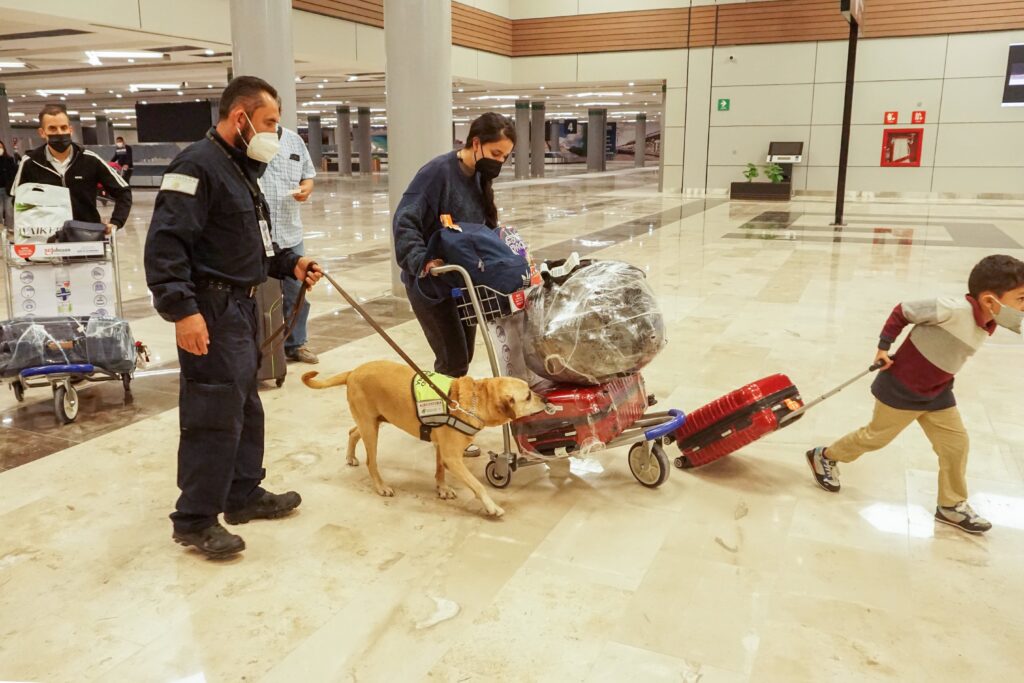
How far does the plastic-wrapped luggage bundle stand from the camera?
4.50 meters

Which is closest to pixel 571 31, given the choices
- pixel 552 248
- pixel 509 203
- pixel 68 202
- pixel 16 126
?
pixel 509 203

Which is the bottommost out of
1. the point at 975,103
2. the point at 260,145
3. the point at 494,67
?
the point at 260,145

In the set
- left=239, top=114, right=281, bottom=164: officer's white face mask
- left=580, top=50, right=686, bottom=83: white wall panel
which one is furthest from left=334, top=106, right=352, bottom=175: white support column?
left=239, top=114, right=281, bottom=164: officer's white face mask

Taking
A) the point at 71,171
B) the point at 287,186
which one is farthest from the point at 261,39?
the point at 71,171

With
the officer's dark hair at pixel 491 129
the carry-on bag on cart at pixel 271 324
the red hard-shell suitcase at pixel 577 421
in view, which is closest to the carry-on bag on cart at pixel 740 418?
the red hard-shell suitcase at pixel 577 421

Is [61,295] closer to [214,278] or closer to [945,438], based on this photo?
[214,278]

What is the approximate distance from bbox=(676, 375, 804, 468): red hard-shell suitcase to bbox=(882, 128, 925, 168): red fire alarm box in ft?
60.9

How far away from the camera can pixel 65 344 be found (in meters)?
4.59

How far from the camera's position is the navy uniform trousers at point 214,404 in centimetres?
289

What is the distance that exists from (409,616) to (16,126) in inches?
2242

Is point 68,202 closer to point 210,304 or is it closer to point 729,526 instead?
point 210,304

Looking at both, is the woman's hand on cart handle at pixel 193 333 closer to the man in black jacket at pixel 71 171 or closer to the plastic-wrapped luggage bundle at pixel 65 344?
the plastic-wrapped luggage bundle at pixel 65 344

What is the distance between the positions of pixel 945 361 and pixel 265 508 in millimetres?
2864

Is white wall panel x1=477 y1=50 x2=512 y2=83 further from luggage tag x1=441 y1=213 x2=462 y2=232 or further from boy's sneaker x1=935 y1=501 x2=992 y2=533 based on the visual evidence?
boy's sneaker x1=935 y1=501 x2=992 y2=533
